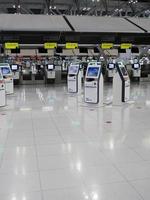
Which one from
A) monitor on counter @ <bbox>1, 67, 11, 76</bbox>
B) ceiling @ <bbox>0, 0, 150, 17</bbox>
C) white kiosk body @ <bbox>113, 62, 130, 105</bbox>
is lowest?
white kiosk body @ <bbox>113, 62, 130, 105</bbox>

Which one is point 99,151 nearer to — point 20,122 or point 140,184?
point 140,184

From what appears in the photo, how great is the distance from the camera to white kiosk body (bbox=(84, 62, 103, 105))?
33.0 ft

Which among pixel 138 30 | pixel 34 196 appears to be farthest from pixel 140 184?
pixel 138 30

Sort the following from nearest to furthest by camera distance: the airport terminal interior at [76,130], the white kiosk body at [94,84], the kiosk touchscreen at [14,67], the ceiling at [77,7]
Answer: the airport terminal interior at [76,130] → the white kiosk body at [94,84] → the kiosk touchscreen at [14,67] → the ceiling at [77,7]

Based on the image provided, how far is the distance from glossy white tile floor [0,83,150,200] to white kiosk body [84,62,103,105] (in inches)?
37.3

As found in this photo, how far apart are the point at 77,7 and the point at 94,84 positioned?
34.6ft

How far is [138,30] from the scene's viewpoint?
12.4m

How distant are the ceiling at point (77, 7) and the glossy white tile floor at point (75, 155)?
11.8m

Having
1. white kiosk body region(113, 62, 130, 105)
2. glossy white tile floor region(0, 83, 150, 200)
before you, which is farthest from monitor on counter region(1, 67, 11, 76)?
white kiosk body region(113, 62, 130, 105)

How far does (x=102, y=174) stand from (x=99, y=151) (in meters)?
1.05

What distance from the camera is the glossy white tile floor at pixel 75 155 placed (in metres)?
3.82

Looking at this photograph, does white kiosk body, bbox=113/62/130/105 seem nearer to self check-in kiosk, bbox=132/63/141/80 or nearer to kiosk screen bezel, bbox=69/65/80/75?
kiosk screen bezel, bbox=69/65/80/75

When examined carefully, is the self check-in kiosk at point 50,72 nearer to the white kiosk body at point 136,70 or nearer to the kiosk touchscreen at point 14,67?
the kiosk touchscreen at point 14,67

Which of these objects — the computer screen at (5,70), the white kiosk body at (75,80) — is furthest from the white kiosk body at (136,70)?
the computer screen at (5,70)
